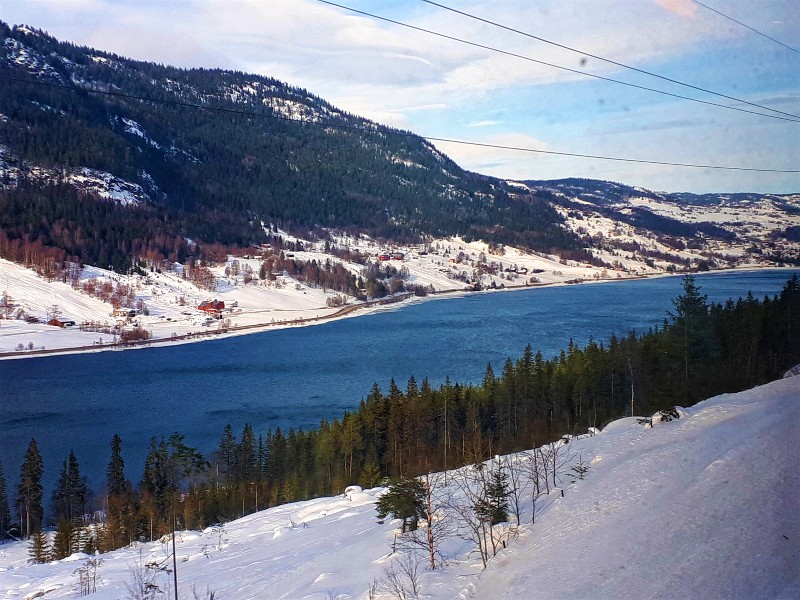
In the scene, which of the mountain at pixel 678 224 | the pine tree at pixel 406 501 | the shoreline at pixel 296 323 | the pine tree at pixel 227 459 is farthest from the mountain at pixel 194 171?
the pine tree at pixel 406 501

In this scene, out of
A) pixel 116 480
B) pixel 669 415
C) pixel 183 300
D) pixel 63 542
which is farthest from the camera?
pixel 183 300

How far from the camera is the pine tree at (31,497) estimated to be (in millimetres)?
11508

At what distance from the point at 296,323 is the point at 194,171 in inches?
1616

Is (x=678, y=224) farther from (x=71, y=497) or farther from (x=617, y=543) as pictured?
(x=617, y=543)

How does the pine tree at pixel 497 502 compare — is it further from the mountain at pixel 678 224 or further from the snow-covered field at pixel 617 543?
the mountain at pixel 678 224

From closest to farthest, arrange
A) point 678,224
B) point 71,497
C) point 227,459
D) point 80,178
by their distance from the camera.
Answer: point 71,497, point 227,459, point 678,224, point 80,178

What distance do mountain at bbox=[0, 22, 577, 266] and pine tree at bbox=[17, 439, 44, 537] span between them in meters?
23.2

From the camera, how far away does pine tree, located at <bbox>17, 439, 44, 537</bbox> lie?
11.5 metres

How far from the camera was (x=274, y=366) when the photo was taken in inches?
922

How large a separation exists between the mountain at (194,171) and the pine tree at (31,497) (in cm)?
2320

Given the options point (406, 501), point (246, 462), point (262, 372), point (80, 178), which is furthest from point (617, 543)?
point (80, 178)

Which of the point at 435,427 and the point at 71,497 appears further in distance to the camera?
the point at 435,427

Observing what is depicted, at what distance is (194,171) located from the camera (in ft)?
224

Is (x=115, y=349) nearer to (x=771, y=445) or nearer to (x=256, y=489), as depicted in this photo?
(x=256, y=489)
